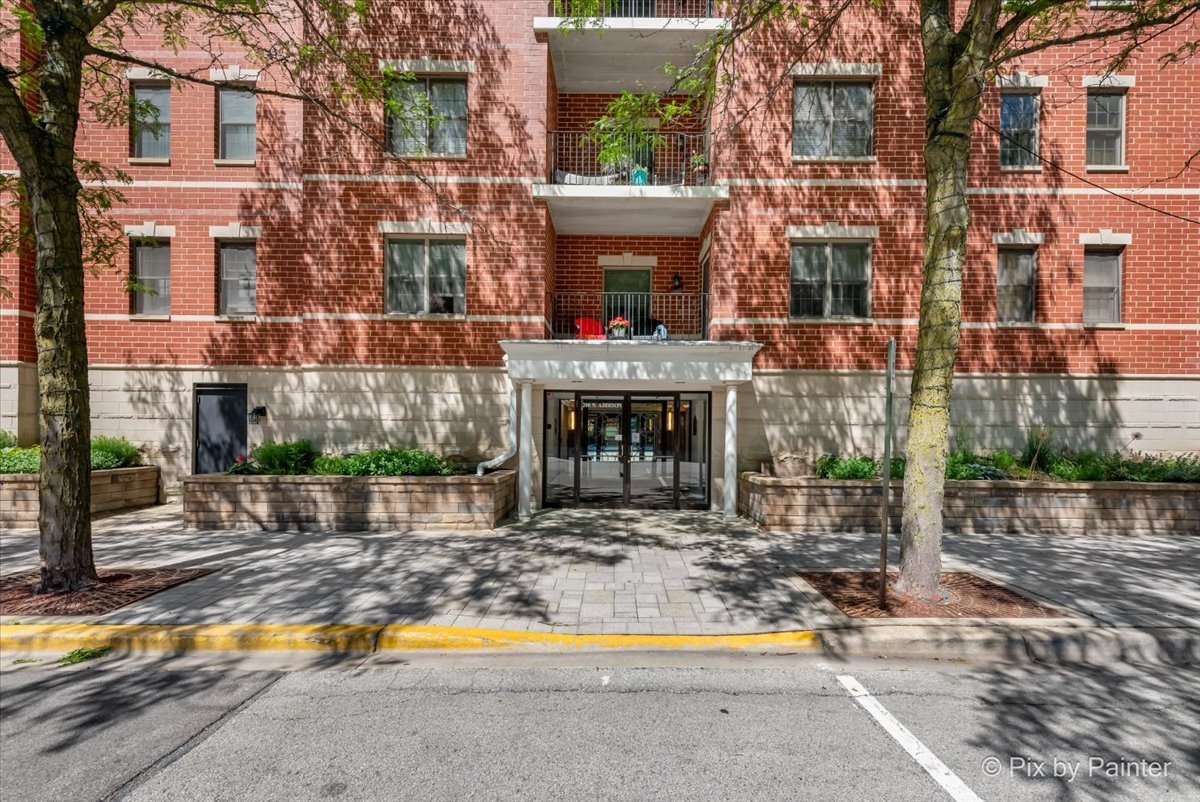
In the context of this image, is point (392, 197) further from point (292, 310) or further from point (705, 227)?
point (705, 227)

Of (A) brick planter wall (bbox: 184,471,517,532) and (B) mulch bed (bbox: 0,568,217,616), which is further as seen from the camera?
(A) brick planter wall (bbox: 184,471,517,532)

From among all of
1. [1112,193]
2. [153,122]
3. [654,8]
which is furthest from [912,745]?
[153,122]

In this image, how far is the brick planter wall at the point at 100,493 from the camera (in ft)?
30.2

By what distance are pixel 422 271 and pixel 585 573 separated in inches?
297

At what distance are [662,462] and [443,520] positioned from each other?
4.78 metres

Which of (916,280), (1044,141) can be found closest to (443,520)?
(916,280)

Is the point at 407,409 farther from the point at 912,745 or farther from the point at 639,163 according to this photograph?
the point at 912,745

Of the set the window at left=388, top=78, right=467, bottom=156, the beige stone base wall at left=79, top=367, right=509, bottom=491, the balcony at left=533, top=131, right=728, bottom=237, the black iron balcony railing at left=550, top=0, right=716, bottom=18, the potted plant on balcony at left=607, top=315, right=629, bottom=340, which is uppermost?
the black iron balcony railing at left=550, top=0, right=716, bottom=18

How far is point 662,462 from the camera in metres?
11.4

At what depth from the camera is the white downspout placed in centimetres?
988

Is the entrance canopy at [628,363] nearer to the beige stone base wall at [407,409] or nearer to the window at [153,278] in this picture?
the beige stone base wall at [407,409]

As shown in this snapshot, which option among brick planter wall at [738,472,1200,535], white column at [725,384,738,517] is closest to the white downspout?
white column at [725,384,738,517]

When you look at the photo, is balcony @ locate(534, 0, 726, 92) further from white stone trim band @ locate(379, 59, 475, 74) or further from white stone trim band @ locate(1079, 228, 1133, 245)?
white stone trim band @ locate(1079, 228, 1133, 245)

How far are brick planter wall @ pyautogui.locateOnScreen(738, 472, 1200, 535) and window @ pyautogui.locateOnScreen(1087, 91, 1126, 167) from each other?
691cm
